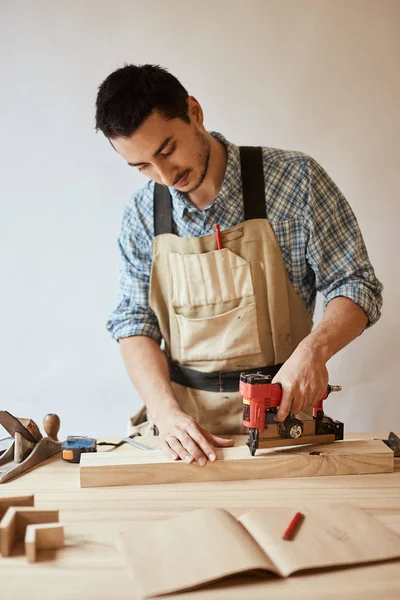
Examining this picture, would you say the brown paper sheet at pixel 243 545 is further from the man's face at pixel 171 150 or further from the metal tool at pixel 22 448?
the man's face at pixel 171 150

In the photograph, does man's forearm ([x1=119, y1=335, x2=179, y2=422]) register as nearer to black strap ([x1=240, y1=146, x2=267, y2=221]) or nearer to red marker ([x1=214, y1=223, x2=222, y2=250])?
red marker ([x1=214, y1=223, x2=222, y2=250])

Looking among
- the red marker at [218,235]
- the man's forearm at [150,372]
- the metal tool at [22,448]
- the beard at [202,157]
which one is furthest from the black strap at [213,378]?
the beard at [202,157]


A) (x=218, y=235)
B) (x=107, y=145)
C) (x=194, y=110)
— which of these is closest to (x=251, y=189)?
(x=218, y=235)

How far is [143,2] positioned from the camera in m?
3.06

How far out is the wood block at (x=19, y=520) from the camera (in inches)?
53.5

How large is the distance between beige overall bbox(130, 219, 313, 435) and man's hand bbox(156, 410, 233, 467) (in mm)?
359

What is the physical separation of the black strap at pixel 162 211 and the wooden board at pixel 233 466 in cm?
86

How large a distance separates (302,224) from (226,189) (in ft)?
0.97

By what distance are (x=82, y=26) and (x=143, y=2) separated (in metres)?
0.31

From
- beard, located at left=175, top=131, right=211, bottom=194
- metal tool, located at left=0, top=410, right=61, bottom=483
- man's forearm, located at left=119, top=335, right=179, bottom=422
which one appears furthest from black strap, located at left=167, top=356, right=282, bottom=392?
beard, located at left=175, top=131, right=211, bottom=194

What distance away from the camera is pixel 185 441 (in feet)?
6.28

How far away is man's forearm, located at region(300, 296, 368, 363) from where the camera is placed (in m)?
2.00

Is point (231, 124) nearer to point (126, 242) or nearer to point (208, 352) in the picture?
point (126, 242)

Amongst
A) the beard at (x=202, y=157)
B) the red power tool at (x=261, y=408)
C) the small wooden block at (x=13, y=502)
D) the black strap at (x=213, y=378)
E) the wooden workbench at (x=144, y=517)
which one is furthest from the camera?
the black strap at (x=213, y=378)
